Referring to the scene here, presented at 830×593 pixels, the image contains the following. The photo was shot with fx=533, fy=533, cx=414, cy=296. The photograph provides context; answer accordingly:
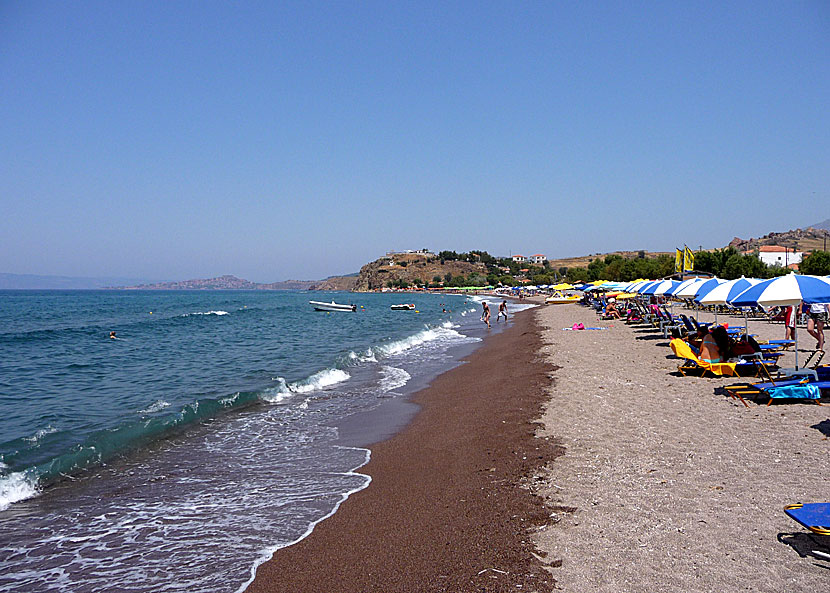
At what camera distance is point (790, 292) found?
385 inches

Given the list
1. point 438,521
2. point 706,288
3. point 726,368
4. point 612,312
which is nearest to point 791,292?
point 726,368

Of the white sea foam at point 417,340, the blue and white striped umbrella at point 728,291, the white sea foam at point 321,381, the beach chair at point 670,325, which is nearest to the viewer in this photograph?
the blue and white striped umbrella at point 728,291

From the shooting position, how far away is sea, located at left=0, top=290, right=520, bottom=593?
5.15m

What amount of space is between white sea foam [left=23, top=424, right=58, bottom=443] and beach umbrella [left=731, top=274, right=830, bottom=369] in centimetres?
1325

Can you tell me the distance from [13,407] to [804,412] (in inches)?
633

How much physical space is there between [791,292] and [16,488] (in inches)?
502

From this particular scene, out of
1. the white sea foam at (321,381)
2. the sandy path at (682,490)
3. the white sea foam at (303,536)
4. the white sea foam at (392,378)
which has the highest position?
the sandy path at (682,490)

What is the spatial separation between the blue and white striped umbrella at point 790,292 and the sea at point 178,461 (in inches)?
283

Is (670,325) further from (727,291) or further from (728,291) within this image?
(728,291)

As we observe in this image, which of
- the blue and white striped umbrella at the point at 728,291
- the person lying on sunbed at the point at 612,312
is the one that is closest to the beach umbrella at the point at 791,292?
the blue and white striped umbrella at the point at 728,291

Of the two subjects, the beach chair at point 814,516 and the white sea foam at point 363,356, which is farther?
the white sea foam at point 363,356

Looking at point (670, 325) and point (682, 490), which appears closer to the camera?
point (682, 490)

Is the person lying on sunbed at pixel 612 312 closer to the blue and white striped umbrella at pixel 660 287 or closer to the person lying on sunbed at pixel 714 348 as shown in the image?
the blue and white striped umbrella at pixel 660 287

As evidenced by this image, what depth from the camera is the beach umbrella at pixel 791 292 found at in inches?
375
